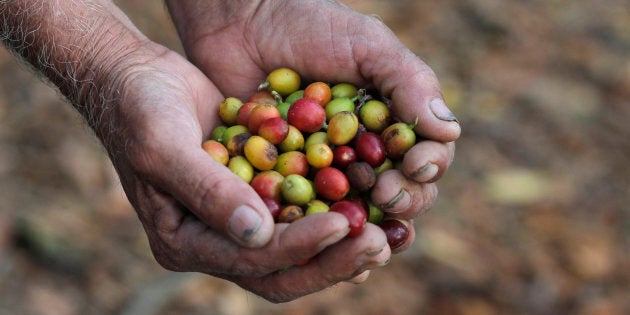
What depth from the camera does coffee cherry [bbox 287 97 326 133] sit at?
3705 mm

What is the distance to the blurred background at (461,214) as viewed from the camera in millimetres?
5086

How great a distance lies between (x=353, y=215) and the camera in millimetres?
3053

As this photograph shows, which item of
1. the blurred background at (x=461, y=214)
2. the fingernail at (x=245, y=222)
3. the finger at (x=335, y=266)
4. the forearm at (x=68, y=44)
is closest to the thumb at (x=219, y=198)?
the fingernail at (x=245, y=222)

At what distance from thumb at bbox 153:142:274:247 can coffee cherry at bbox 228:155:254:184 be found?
1.43 feet

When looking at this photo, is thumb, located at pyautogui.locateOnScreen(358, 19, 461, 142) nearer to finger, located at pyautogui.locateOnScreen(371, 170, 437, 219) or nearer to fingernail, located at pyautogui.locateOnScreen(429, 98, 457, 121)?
fingernail, located at pyautogui.locateOnScreen(429, 98, 457, 121)

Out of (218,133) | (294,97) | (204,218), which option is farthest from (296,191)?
(294,97)

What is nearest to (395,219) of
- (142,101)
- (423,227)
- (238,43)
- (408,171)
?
(408,171)

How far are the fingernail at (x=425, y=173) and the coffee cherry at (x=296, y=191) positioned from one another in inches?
19.0

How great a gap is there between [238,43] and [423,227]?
2214mm

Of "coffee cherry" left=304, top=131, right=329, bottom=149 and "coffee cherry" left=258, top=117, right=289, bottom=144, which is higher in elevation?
"coffee cherry" left=258, top=117, right=289, bottom=144

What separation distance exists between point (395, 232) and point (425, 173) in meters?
0.31

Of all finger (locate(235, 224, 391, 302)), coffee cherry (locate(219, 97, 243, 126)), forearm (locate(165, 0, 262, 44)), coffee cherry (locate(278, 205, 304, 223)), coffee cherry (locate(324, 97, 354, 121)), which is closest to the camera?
finger (locate(235, 224, 391, 302))

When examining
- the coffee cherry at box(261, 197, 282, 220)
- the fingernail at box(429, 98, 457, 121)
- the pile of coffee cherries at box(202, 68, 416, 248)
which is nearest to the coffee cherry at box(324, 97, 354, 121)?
the pile of coffee cherries at box(202, 68, 416, 248)

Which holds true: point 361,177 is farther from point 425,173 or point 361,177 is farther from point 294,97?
point 294,97
